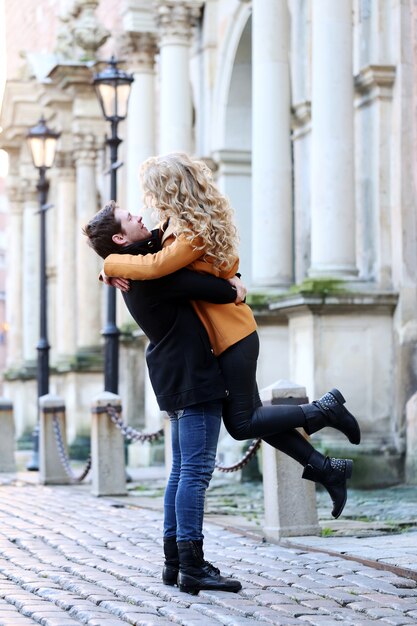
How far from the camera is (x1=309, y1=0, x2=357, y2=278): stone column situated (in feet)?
49.1

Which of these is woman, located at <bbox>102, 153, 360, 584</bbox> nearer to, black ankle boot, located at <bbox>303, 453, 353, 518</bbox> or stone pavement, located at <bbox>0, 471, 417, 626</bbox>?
black ankle boot, located at <bbox>303, 453, 353, 518</bbox>

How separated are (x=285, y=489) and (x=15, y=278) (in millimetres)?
24108

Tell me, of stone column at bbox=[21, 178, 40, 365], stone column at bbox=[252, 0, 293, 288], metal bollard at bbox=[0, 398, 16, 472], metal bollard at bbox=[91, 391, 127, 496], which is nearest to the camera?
metal bollard at bbox=[91, 391, 127, 496]

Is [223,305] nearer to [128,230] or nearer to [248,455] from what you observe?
[128,230]

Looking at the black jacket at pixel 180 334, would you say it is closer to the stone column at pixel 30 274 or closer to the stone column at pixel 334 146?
the stone column at pixel 334 146

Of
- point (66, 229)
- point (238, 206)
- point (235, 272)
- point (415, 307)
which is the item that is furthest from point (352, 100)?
point (66, 229)

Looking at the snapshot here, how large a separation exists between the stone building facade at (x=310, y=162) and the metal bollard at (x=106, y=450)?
1.78m

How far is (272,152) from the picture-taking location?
1695 centimetres

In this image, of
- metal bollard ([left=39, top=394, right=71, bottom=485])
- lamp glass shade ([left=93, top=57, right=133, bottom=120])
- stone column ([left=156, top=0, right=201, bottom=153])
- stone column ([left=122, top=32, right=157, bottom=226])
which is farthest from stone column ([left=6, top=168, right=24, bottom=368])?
lamp glass shade ([left=93, top=57, right=133, bottom=120])

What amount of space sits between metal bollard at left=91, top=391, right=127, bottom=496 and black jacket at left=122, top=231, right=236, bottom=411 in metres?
7.31

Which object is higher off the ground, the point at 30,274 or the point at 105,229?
the point at 30,274

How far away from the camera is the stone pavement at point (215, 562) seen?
680cm

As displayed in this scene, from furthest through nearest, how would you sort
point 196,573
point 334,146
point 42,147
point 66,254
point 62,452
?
point 66,254 < point 42,147 < point 62,452 < point 334,146 < point 196,573

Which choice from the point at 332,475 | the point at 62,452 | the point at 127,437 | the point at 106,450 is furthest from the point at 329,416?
the point at 62,452
